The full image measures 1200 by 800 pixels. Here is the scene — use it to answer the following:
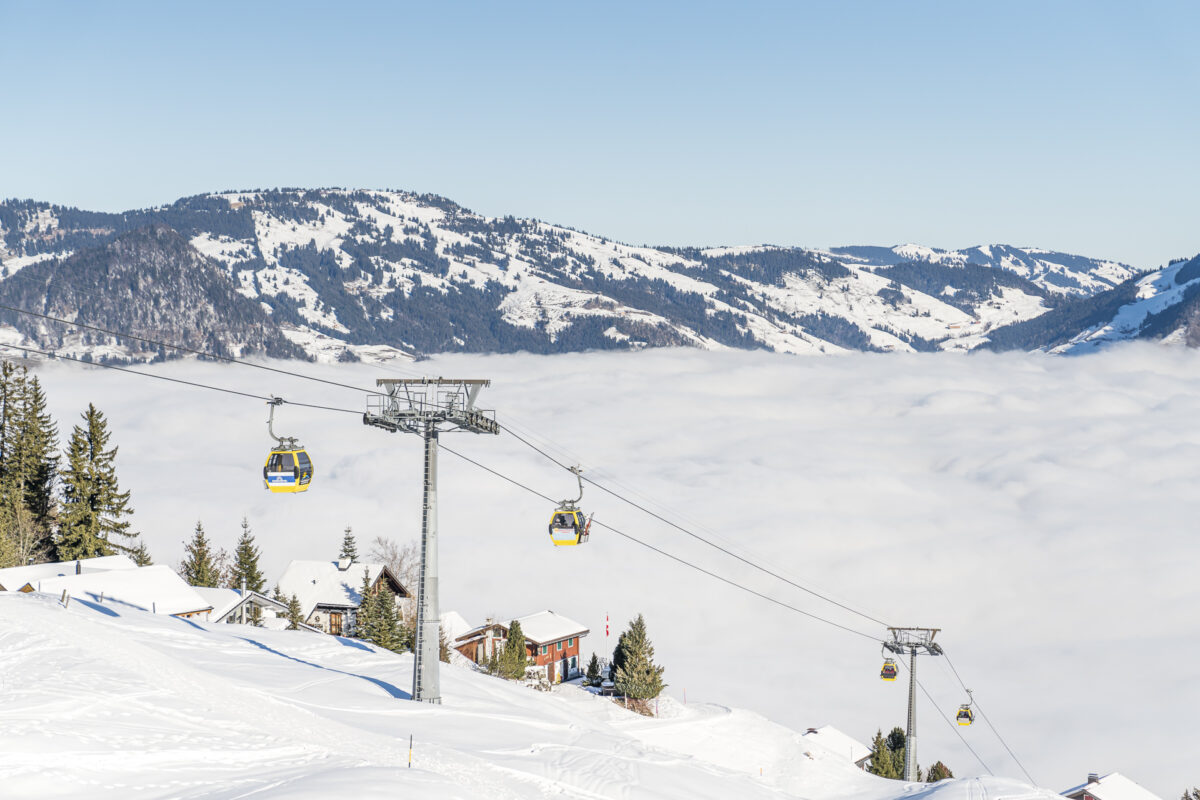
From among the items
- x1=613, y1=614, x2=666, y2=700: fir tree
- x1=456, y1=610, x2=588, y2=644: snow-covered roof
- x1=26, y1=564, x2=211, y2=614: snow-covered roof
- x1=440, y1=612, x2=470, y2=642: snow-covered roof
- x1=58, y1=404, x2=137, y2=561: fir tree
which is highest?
x1=58, y1=404, x2=137, y2=561: fir tree

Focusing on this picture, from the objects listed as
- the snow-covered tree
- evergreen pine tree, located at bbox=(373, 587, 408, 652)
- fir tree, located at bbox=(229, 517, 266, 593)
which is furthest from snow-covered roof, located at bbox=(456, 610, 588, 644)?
the snow-covered tree

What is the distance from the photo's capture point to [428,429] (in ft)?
116

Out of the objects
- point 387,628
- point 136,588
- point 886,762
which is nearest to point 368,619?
point 387,628

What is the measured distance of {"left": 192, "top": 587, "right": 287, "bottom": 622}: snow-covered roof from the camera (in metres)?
67.3

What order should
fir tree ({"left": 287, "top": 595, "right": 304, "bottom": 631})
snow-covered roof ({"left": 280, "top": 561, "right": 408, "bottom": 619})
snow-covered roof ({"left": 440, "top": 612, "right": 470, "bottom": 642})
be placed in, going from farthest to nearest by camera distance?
snow-covered roof ({"left": 440, "top": 612, "right": 470, "bottom": 642}), snow-covered roof ({"left": 280, "top": 561, "right": 408, "bottom": 619}), fir tree ({"left": 287, "top": 595, "right": 304, "bottom": 631})

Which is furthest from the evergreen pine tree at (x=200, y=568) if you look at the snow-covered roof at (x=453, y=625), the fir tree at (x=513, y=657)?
the snow-covered roof at (x=453, y=625)

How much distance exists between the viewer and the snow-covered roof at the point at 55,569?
200 ft

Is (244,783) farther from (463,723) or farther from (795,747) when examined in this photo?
(795,747)

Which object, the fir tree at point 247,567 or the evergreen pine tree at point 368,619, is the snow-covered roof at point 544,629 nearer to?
the fir tree at point 247,567

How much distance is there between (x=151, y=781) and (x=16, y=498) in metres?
58.9

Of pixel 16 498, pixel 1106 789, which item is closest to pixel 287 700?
pixel 16 498

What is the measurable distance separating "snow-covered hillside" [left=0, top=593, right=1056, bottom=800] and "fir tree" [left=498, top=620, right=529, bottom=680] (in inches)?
1102

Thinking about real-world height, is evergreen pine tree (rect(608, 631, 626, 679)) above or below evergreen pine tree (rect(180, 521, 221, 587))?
below

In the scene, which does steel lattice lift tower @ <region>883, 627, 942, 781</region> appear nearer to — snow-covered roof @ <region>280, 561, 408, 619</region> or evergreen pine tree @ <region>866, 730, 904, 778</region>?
evergreen pine tree @ <region>866, 730, 904, 778</region>
